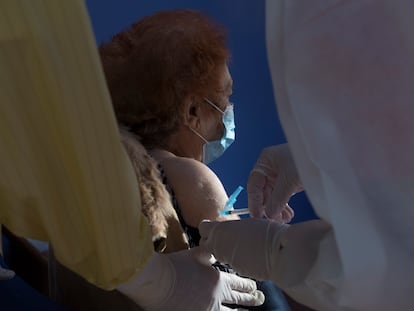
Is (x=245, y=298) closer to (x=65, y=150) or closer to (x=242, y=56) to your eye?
(x=65, y=150)

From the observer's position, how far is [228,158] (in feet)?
6.54

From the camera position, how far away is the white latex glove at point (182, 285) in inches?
30.8

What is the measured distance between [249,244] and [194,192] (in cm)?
40

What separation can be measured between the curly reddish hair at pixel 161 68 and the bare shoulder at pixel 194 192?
181mm

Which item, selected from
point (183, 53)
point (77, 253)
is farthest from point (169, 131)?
point (77, 253)

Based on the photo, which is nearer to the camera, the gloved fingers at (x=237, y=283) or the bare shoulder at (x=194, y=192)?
the gloved fingers at (x=237, y=283)

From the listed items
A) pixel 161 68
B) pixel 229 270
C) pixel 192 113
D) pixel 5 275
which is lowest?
pixel 229 270

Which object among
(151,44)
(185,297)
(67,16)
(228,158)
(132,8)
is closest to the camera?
(67,16)

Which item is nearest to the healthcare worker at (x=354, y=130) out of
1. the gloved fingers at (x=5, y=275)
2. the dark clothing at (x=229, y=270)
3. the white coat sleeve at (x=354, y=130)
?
the white coat sleeve at (x=354, y=130)

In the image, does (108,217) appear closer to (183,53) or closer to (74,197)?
(74,197)

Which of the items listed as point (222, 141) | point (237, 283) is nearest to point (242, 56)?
point (222, 141)

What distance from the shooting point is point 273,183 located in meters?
1.17

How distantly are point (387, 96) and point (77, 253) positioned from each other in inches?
12.7

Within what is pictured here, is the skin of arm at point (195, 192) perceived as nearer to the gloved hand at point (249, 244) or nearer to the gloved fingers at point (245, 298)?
the gloved fingers at point (245, 298)
